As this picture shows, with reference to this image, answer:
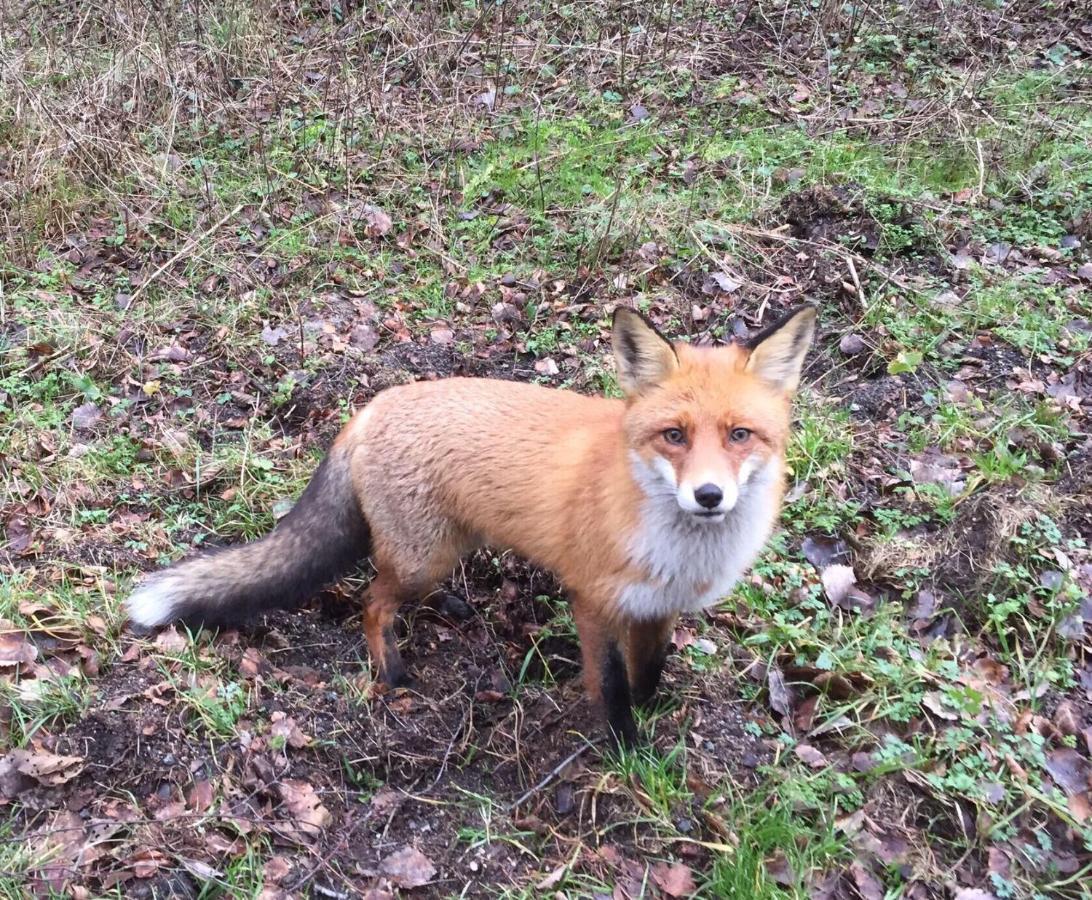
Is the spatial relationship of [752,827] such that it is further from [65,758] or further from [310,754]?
[65,758]

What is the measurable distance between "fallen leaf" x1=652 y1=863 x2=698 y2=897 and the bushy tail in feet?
5.71

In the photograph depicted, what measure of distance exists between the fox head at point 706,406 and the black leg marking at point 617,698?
2.32 feet

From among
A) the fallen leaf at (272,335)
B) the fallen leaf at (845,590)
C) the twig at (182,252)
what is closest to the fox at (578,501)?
the fallen leaf at (845,590)

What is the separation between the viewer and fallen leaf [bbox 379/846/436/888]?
108 inches

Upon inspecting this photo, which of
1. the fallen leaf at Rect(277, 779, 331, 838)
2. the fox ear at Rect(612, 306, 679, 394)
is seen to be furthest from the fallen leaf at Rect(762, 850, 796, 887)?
the fox ear at Rect(612, 306, 679, 394)

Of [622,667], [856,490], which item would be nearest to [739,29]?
[856,490]

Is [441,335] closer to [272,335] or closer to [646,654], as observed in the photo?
[272,335]

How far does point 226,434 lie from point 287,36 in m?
4.88

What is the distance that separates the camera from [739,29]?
26.0 feet

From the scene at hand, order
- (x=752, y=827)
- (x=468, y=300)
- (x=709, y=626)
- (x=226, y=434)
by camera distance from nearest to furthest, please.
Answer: (x=752, y=827) → (x=709, y=626) → (x=226, y=434) → (x=468, y=300)

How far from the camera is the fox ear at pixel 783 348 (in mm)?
2684

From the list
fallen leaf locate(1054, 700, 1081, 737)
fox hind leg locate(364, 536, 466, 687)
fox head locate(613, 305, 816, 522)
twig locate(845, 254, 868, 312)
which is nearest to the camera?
fox head locate(613, 305, 816, 522)

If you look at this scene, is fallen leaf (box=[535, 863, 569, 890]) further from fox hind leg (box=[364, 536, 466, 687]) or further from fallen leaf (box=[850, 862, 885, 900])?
fox hind leg (box=[364, 536, 466, 687])

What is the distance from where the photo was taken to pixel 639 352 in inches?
108
